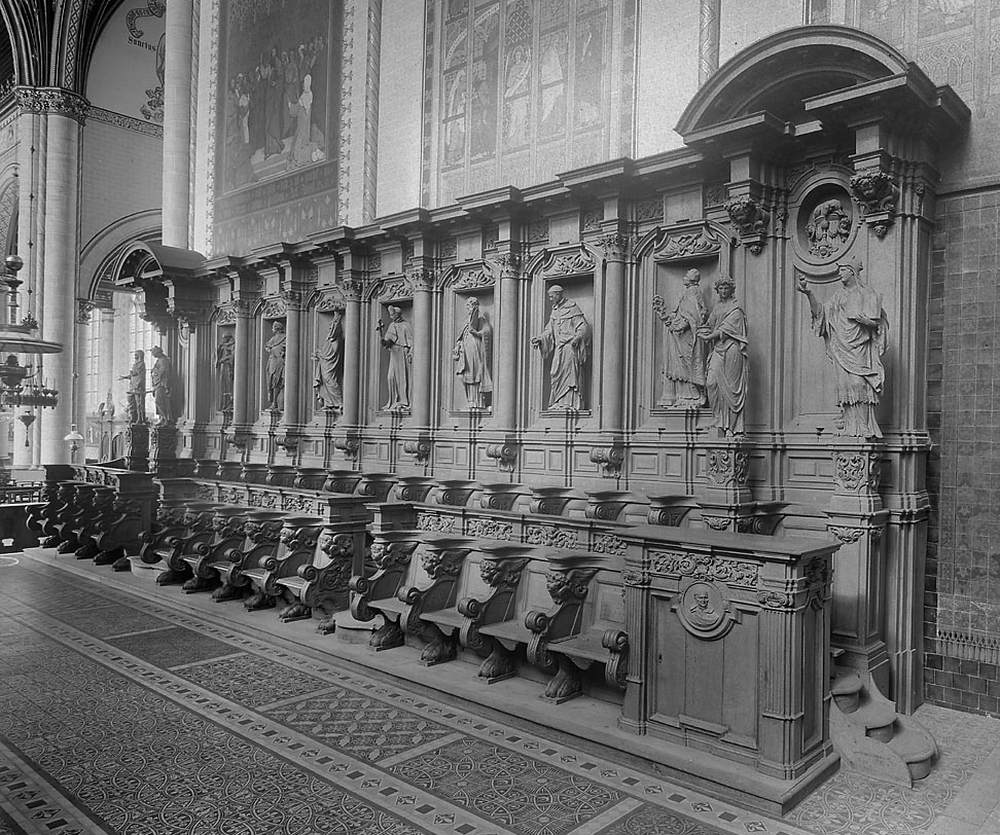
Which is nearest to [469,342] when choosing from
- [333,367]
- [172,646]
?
[333,367]

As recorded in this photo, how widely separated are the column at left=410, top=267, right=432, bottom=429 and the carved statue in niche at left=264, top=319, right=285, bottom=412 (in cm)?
317

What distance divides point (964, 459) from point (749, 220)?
8.14 ft

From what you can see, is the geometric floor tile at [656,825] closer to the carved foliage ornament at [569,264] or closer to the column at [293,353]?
the carved foliage ornament at [569,264]

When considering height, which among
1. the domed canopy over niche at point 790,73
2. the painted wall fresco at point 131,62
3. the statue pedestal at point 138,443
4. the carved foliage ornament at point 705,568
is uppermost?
the painted wall fresco at point 131,62

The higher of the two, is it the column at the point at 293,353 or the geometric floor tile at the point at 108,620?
the column at the point at 293,353

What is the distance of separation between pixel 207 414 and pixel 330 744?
9.86 m

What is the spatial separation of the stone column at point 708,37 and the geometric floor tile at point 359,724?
6322 mm

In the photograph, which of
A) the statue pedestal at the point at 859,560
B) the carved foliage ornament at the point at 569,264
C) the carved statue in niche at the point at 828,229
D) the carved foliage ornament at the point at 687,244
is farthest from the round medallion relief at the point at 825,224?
the carved foliage ornament at the point at 569,264

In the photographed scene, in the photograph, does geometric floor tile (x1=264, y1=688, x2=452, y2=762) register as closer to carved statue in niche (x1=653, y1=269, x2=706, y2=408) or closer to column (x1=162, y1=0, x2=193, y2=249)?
carved statue in niche (x1=653, y1=269, x2=706, y2=408)

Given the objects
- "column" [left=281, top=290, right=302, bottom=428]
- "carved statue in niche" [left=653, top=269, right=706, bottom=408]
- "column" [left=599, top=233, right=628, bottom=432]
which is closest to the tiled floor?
"carved statue in niche" [left=653, top=269, right=706, bottom=408]

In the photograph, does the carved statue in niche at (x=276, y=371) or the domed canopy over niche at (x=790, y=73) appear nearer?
the domed canopy over niche at (x=790, y=73)

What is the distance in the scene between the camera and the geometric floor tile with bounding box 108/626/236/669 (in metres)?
6.52

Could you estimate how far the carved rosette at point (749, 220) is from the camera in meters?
6.66

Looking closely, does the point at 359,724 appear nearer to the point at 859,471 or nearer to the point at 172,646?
the point at 172,646
